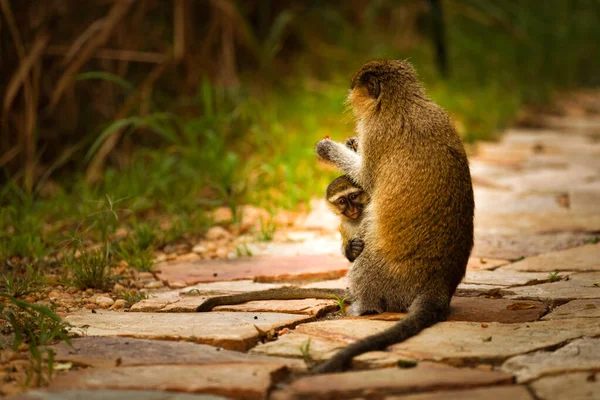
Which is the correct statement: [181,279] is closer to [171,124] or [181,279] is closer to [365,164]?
[365,164]

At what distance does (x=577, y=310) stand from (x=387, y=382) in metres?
1.39

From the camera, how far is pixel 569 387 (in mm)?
2928

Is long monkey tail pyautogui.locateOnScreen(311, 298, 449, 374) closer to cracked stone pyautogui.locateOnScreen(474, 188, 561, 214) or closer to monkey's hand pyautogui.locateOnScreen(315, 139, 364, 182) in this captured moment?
monkey's hand pyautogui.locateOnScreen(315, 139, 364, 182)

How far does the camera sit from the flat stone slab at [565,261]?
497 centimetres

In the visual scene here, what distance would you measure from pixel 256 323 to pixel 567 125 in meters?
8.13

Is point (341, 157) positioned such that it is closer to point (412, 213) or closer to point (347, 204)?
point (347, 204)

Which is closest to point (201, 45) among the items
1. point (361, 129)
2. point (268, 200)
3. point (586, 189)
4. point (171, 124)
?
point (171, 124)

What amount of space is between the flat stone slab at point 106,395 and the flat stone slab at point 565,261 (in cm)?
267

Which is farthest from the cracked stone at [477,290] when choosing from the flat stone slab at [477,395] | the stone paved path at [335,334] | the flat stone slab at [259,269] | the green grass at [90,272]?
the green grass at [90,272]

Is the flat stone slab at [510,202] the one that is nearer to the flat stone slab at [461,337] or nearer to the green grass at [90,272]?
the flat stone slab at [461,337]

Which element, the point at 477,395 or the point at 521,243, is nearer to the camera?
the point at 477,395

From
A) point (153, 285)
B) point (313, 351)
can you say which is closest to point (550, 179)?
point (153, 285)

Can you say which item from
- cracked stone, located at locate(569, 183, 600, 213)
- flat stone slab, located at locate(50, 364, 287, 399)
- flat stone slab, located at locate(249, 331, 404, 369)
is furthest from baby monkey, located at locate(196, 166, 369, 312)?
cracked stone, located at locate(569, 183, 600, 213)

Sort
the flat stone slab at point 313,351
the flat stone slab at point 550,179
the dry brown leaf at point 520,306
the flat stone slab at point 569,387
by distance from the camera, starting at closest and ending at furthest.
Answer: the flat stone slab at point 569,387
the flat stone slab at point 313,351
the dry brown leaf at point 520,306
the flat stone slab at point 550,179
